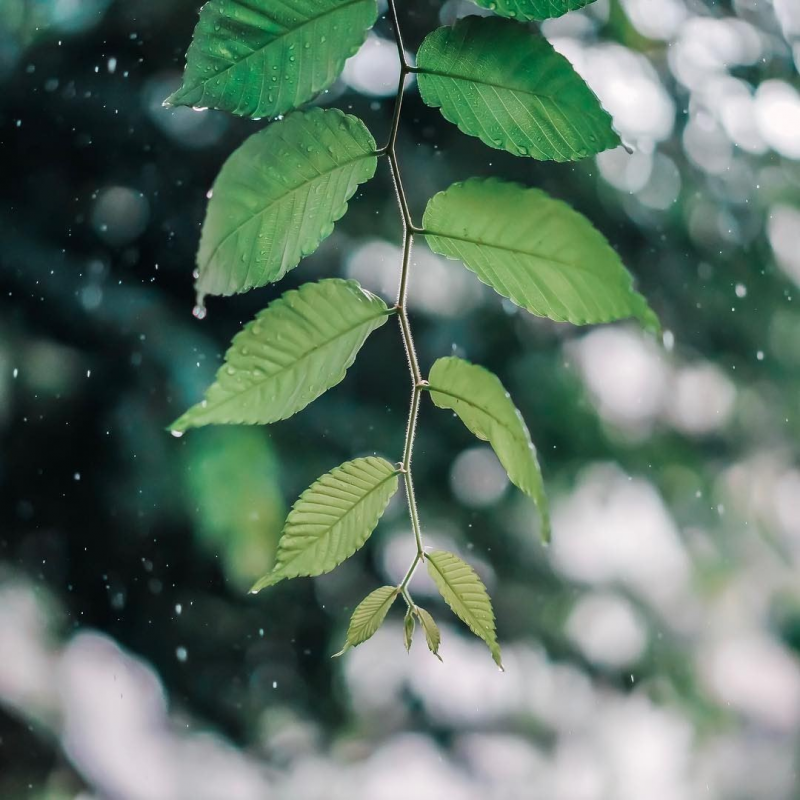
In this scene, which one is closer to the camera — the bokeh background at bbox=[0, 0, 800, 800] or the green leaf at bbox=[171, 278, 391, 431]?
the green leaf at bbox=[171, 278, 391, 431]

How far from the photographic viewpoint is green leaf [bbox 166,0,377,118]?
0.56 ft

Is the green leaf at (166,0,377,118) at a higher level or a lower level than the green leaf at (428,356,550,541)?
higher

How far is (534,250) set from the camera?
0.57 feet

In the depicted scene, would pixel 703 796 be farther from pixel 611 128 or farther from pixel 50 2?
pixel 50 2

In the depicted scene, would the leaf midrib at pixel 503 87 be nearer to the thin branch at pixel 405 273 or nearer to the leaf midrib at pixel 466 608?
the thin branch at pixel 405 273

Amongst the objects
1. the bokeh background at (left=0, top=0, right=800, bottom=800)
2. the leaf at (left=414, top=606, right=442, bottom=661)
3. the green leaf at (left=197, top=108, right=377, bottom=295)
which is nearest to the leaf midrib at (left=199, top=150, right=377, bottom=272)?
the green leaf at (left=197, top=108, right=377, bottom=295)

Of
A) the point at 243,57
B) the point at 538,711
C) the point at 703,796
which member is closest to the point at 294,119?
the point at 243,57

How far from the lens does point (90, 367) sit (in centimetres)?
67

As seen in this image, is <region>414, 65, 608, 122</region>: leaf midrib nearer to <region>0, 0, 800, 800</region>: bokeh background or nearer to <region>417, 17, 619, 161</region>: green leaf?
<region>417, 17, 619, 161</region>: green leaf

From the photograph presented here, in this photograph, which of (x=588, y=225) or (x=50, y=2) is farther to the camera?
(x=50, y=2)

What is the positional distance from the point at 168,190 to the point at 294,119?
0.56 meters

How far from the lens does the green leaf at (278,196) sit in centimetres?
17

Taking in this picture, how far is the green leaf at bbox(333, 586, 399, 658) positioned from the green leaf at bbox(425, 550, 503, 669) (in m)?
0.02

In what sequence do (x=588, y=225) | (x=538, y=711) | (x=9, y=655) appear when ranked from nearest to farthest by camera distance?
(x=588, y=225) < (x=9, y=655) < (x=538, y=711)
